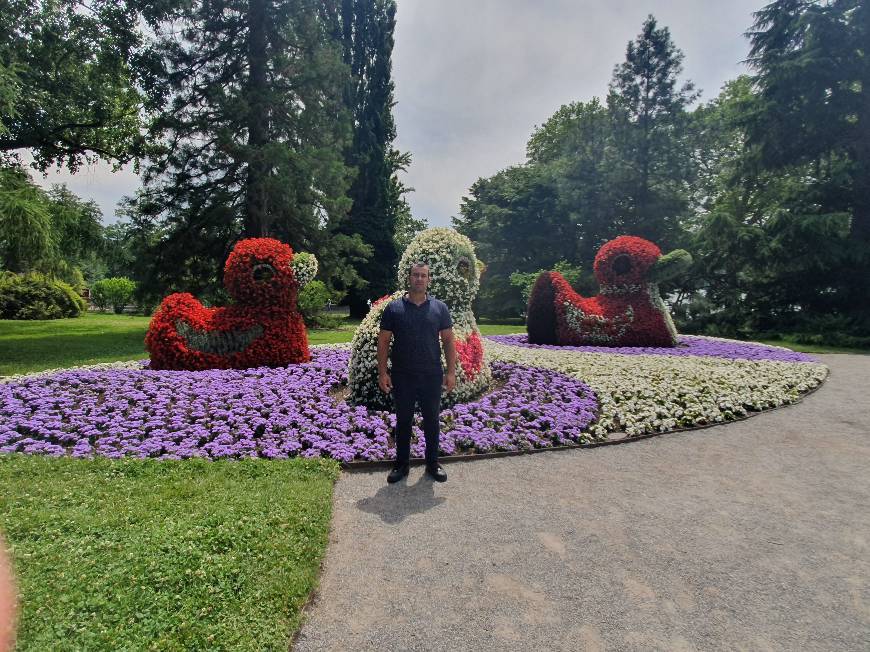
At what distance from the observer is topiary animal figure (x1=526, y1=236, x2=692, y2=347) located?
12062 millimetres

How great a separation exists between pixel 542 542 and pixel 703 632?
0.97 metres

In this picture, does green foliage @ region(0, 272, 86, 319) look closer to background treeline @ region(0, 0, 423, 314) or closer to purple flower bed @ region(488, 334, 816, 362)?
background treeline @ region(0, 0, 423, 314)

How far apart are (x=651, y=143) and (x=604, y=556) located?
3008 cm

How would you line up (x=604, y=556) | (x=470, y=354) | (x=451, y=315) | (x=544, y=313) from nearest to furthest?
(x=604, y=556), (x=451, y=315), (x=470, y=354), (x=544, y=313)

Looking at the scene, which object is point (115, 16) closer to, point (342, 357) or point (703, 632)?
point (342, 357)

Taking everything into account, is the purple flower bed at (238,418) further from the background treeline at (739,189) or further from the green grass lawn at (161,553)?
the background treeline at (739,189)

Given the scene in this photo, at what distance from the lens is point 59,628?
1.96m

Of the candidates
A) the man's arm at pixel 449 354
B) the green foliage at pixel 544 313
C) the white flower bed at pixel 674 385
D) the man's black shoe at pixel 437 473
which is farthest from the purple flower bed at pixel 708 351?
the man's black shoe at pixel 437 473

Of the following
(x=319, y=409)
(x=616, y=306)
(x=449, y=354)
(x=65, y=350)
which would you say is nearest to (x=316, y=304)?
(x=65, y=350)

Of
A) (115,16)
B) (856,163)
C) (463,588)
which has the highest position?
(115,16)

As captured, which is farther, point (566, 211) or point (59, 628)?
point (566, 211)

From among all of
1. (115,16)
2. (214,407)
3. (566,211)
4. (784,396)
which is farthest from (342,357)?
(566,211)

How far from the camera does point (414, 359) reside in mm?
3904

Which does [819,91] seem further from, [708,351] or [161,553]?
[161,553]
